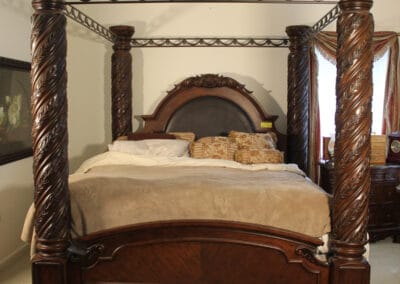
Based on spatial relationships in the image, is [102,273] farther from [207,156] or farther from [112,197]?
[207,156]

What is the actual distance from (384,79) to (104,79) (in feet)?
10.3

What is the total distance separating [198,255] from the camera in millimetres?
2684

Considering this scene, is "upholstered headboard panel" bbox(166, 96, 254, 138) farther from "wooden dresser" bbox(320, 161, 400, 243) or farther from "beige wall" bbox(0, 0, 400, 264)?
"wooden dresser" bbox(320, 161, 400, 243)

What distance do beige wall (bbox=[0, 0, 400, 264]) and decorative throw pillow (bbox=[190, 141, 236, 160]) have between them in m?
1.08

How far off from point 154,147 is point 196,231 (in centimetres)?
165

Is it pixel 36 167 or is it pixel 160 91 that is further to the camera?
pixel 160 91

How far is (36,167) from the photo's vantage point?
8.39ft

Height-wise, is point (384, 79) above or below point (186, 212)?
above

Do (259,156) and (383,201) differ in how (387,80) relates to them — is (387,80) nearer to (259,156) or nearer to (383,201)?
(383,201)

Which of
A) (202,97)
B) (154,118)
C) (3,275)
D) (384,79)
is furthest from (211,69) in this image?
(3,275)

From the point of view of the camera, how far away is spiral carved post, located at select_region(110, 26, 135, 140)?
15.4 ft

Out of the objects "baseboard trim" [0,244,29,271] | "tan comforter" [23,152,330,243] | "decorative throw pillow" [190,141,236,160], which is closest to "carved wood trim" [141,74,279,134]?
"decorative throw pillow" [190,141,236,160]

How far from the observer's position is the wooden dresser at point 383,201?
4.35 m

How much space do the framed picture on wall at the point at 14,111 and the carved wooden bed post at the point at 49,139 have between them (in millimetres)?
1349
